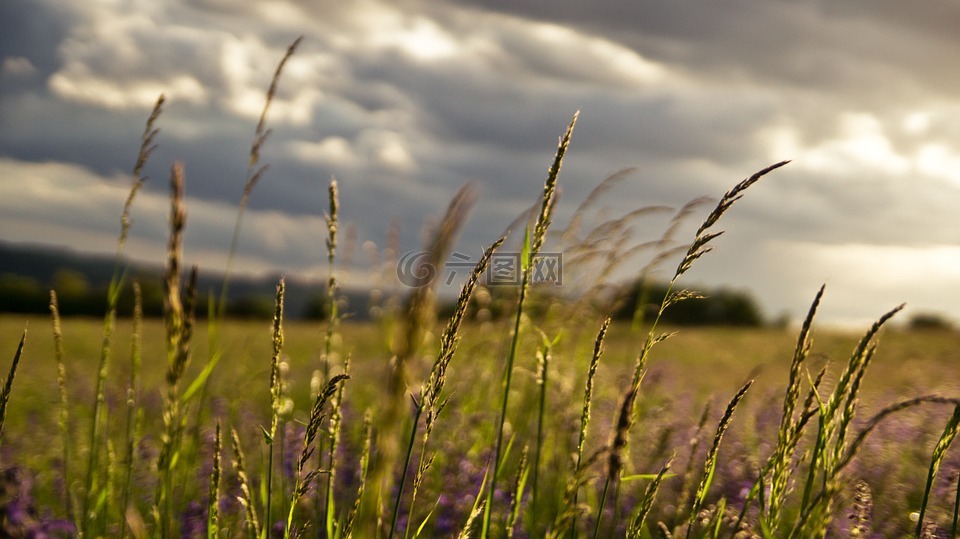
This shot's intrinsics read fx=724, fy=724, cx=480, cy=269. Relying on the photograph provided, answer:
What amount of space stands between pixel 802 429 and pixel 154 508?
148cm

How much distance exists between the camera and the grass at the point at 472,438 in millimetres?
1316

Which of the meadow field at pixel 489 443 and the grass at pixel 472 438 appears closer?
the grass at pixel 472 438

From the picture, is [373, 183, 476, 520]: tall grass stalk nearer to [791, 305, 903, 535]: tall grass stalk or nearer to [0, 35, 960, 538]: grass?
[0, 35, 960, 538]: grass

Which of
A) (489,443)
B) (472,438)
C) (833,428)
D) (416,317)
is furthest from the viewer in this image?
(472,438)

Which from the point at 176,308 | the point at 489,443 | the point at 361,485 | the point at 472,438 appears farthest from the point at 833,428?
the point at 472,438

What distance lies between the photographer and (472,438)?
469cm

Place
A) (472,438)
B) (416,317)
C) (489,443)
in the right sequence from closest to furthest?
(416,317) < (489,443) < (472,438)

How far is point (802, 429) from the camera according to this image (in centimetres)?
145

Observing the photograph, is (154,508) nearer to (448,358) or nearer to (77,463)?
(448,358)

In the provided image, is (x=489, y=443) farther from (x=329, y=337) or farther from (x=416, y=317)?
(x=416, y=317)

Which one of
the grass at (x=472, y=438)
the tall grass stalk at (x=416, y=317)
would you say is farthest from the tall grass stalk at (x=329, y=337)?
the tall grass stalk at (x=416, y=317)

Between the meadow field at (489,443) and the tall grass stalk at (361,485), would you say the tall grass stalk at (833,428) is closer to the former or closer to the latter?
the meadow field at (489,443)

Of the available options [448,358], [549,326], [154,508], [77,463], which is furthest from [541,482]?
[77,463]

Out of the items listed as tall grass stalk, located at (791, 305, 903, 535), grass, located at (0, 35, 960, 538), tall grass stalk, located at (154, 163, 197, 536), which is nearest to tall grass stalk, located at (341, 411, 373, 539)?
grass, located at (0, 35, 960, 538)
